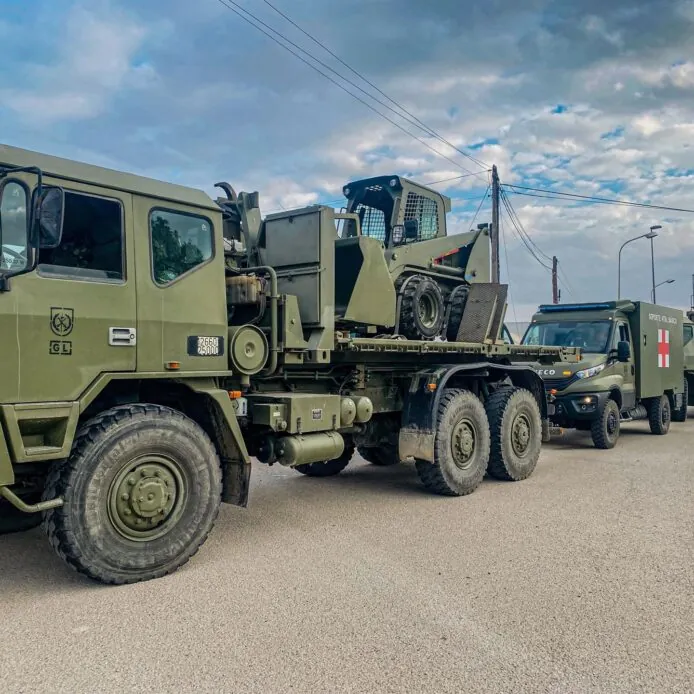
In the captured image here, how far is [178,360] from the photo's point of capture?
509 centimetres

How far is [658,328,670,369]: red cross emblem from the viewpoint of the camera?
1388cm

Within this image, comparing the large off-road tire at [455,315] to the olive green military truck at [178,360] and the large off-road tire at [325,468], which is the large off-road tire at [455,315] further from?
the large off-road tire at [325,468]

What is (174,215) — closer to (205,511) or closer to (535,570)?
(205,511)

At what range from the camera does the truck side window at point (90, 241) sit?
459 centimetres

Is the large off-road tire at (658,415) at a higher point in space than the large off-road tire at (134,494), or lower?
lower

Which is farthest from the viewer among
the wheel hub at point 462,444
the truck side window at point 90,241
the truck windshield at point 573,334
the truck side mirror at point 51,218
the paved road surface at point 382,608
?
the truck windshield at point 573,334

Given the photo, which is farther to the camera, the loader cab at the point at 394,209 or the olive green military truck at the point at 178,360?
the loader cab at the point at 394,209

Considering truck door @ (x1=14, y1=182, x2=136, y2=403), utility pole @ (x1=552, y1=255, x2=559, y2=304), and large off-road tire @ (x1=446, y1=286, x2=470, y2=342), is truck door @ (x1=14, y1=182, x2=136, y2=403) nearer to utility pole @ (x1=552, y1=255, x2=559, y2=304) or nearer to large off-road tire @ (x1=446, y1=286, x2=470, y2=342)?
large off-road tire @ (x1=446, y1=286, x2=470, y2=342)

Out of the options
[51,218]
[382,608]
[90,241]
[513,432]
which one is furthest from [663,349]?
[51,218]

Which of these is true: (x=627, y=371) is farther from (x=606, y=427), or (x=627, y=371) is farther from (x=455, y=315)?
(x=455, y=315)

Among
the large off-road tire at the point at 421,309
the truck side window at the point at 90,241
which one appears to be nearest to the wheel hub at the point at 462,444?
the large off-road tire at the point at 421,309

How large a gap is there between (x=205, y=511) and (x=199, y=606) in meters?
0.89

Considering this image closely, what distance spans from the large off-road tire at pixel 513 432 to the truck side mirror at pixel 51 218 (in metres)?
5.92

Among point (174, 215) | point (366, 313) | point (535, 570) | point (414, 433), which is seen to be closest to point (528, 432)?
point (414, 433)
